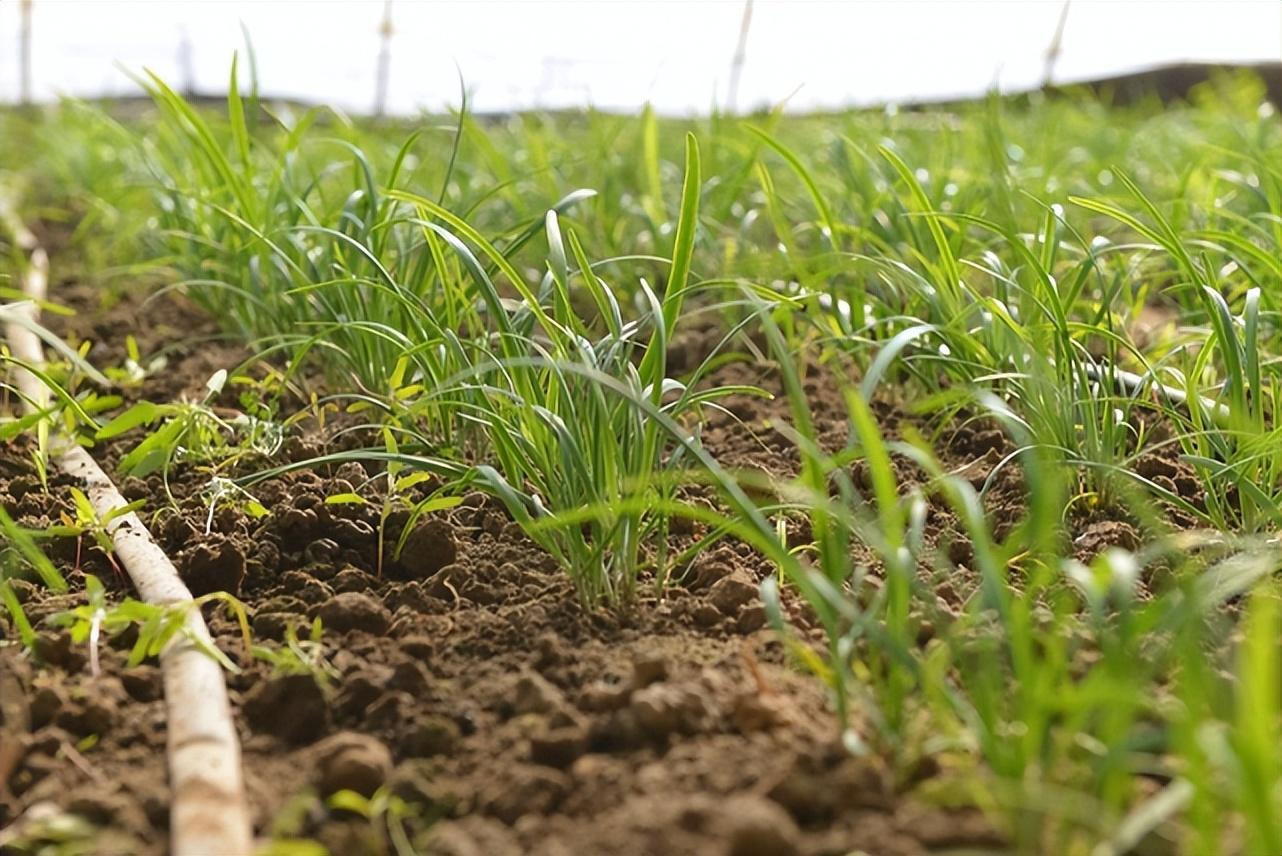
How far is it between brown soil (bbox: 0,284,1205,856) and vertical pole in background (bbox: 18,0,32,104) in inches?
271

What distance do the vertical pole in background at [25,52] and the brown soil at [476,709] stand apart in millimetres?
6877

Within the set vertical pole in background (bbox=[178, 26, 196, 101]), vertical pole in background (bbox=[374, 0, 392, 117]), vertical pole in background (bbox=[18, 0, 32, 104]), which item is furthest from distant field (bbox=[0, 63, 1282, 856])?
vertical pole in background (bbox=[178, 26, 196, 101])

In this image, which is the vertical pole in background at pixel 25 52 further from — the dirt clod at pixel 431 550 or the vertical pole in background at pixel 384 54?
the dirt clod at pixel 431 550

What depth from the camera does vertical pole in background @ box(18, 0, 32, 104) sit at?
7164mm

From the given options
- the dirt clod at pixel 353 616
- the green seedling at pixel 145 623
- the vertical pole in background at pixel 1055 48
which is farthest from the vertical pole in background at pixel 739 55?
the green seedling at pixel 145 623

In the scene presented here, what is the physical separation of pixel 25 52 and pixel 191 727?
25.4 feet

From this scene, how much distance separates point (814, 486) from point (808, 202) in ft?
6.47

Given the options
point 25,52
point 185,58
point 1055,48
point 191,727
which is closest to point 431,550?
point 191,727

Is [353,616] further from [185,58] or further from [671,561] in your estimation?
[185,58]

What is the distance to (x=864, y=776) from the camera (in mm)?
847

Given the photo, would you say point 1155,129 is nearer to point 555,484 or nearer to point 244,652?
point 555,484

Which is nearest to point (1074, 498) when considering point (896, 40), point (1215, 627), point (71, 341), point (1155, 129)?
point (1215, 627)

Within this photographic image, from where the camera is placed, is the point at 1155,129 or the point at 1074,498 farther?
the point at 1155,129

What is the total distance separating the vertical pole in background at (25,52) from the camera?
716 cm
